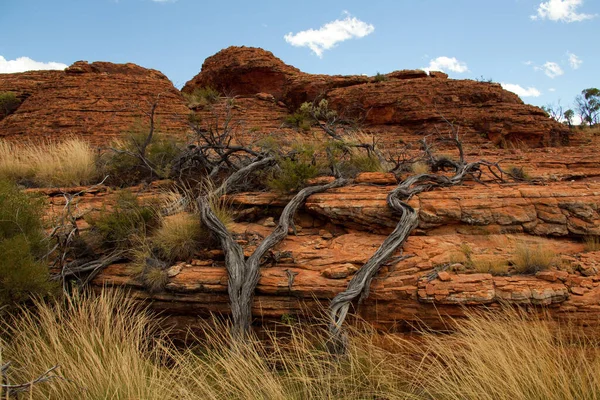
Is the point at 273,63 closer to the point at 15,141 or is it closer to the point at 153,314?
the point at 15,141


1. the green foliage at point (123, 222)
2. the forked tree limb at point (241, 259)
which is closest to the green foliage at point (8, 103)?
the green foliage at point (123, 222)

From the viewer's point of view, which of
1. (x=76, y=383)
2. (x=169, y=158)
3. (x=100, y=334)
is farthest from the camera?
(x=169, y=158)

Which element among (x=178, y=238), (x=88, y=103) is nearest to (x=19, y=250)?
(x=178, y=238)

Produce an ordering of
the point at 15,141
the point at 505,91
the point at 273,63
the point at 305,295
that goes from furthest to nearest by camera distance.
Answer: the point at 273,63, the point at 505,91, the point at 15,141, the point at 305,295

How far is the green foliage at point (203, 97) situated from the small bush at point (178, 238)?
8.31 meters

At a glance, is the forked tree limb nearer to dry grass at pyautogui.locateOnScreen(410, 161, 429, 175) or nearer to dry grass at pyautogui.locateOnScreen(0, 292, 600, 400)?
dry grass at pyautogui.locateOnScreen(0, 292, 600, 400)

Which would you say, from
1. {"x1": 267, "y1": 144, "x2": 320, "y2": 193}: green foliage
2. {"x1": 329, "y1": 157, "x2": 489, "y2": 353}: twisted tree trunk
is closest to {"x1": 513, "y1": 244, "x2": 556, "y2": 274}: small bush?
{"x1": 329, "y1": 157, "x2": 489, "y2": 353}: twisted tree trunk

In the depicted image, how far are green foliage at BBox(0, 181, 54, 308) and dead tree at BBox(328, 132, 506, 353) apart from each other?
9.20 feet

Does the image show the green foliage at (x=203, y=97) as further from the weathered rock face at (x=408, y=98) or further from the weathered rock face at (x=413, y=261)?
the weathered rock face at (x=413, y=261)

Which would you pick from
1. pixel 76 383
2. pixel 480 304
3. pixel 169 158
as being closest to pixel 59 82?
pixel 169 158

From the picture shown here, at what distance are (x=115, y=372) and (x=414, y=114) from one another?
33.2 feet

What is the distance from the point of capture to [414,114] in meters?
11.0

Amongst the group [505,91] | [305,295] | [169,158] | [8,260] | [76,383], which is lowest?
[76,383]

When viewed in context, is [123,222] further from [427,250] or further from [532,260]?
[532,260]
